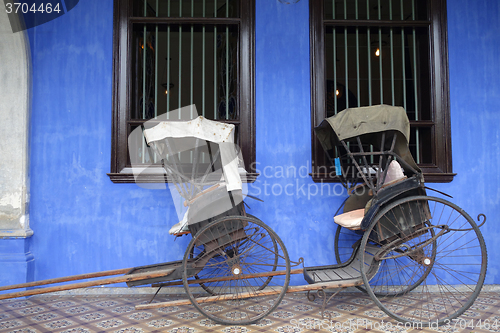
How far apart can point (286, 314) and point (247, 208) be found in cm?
128

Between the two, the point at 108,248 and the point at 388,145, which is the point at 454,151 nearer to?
the point at 388,145

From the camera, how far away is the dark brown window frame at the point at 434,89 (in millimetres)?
4215

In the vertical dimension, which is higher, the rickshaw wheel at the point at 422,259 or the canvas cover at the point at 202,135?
the canvas cover at the point at 202,135

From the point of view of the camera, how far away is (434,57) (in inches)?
172

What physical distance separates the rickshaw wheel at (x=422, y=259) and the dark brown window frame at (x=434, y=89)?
0.54 m

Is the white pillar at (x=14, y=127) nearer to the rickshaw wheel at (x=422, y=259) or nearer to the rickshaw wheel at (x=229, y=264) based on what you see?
the rickshaw wheel at (x=229, y=264)

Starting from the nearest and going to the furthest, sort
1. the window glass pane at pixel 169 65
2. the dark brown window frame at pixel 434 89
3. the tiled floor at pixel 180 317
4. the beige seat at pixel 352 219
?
1. the tiled floor at pixel 180 317
2. the beige seat at pixel 352 219
3. the dark brown window frame at pixel 434 89
4. the window glass pane at pixel 169 65

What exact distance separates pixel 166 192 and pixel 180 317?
143 centimetres

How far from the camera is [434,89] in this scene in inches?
171

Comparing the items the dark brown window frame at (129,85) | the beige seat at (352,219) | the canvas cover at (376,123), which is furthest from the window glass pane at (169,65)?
the beige seat at (352,219)

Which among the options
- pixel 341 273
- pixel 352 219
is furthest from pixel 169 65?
pixel 341 273

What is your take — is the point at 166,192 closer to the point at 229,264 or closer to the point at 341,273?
the point at 229,264

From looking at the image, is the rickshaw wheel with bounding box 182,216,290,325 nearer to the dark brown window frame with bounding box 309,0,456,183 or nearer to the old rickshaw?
the old rickshaw

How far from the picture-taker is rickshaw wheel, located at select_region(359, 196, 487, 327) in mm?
3070
